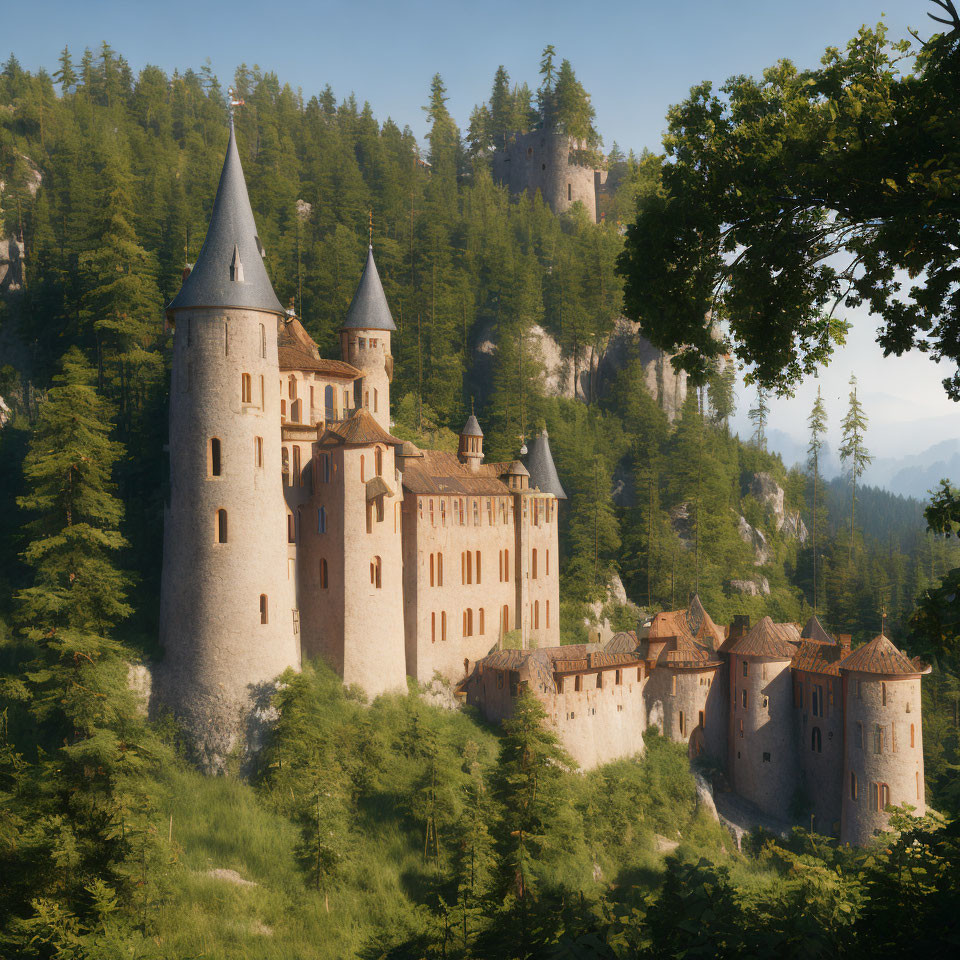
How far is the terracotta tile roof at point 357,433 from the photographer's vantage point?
40.1 meters

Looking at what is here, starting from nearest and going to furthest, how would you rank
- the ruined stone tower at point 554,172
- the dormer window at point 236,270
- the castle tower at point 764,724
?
1. the dormer window at point 236,270
2. the castle tower at point 764,724
3. the ruined stone tower at point 554,172

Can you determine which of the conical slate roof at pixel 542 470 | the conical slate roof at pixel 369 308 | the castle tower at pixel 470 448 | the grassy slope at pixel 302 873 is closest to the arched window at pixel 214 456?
the grassy slope at pixel 302 873

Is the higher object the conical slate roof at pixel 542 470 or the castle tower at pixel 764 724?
the conical slate roof at pixel 542 470

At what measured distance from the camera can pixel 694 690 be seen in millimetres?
48688

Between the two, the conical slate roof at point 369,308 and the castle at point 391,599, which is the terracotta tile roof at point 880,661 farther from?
the conical slate roof at point 369,308

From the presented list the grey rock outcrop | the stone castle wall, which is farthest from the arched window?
the grey rock outcrop

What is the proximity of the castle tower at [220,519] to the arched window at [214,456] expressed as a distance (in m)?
0.04

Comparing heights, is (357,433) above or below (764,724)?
above

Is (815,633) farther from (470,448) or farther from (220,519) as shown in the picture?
(220,519)

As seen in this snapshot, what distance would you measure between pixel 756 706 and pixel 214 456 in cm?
2769

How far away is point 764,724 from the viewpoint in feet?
158

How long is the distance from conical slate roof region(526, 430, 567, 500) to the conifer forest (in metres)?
6.20

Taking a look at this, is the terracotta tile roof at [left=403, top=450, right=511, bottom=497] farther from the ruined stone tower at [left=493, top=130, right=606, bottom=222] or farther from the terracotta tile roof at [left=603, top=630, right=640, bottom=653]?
the ruined stone tower at [left=493, top=130, right=606, bottom=222]

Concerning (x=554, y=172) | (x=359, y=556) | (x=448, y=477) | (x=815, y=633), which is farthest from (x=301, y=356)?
(x=554, y=172)
